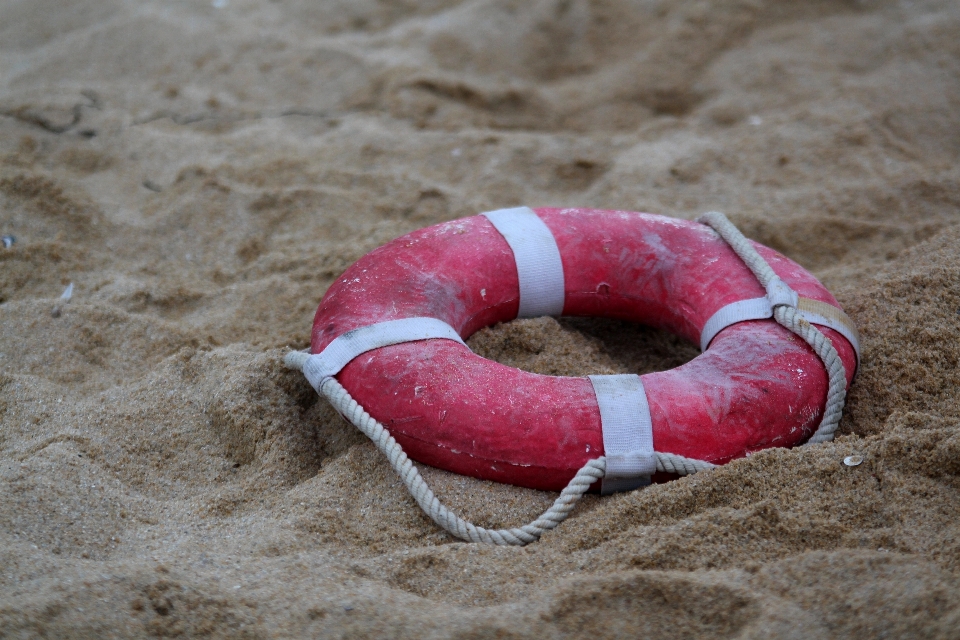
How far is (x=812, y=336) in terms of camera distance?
6.25 ft

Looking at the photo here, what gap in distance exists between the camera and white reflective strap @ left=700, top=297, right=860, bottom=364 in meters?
1.98

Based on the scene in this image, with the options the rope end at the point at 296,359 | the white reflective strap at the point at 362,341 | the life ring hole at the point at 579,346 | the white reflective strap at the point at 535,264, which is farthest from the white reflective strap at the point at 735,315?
the rope end at the point at 296,359

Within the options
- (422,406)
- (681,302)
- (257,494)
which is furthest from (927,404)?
(257,494)

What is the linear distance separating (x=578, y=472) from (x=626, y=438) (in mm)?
121

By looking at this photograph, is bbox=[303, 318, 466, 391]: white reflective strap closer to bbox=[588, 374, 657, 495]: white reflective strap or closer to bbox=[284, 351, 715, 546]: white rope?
bbox=[284, 351, 715, 546]: white rope

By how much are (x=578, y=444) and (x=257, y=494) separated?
2.23 ft

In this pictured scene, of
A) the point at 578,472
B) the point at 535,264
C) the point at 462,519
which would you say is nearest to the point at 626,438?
the point at 578,472

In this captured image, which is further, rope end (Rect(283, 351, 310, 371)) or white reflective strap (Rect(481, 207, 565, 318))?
white reflective strap (Rect(481, 207, 565, 318))

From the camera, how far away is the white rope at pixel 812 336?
185 cm

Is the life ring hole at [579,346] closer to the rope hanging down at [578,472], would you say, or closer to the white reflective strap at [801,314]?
the white reflective strap at [801,314]

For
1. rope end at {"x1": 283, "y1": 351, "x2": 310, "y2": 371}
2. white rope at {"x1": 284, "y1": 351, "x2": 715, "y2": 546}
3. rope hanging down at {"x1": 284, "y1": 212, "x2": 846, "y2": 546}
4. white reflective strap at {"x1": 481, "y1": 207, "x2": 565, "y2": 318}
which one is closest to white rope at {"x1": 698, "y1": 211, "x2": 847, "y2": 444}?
rope hanging down at {"x1": 284, "y1": 212, "x2": 846, "y2": 546}

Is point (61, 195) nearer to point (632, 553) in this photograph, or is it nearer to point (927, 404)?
point (632, 553)

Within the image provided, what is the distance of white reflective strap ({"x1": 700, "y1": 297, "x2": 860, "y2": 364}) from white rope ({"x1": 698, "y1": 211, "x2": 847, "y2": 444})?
0.08 ft

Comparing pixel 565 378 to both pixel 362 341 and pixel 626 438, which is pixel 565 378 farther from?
pixel 362 341
